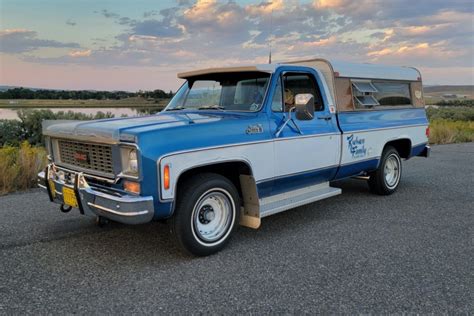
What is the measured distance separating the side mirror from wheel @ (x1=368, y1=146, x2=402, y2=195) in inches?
92.9

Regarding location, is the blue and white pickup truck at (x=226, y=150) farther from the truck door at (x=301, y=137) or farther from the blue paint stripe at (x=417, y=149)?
the blue paint stripe at (x=417, y=149)

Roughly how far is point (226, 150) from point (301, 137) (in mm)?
1279

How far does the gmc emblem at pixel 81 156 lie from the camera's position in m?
4.52

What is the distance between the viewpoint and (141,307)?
135 inches

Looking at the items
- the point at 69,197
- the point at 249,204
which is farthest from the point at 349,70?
the point at 69,197

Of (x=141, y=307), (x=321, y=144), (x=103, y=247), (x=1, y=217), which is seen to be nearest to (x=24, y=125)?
(x=1, y=217)

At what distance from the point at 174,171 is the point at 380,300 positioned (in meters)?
2.13

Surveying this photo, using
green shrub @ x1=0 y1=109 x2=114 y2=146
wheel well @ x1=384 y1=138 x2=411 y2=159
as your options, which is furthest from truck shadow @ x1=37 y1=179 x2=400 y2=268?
green shrub @ x1=0 y1=109 x2=114 y2=146

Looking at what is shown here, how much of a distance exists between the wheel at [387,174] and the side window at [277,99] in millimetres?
2743

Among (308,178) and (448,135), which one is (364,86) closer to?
(308,178)

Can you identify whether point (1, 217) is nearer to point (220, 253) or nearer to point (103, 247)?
point (103, 247)

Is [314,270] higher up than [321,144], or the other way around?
[321,144]

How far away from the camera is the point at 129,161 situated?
13.2 feet

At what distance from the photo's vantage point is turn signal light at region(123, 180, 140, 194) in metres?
3.95
